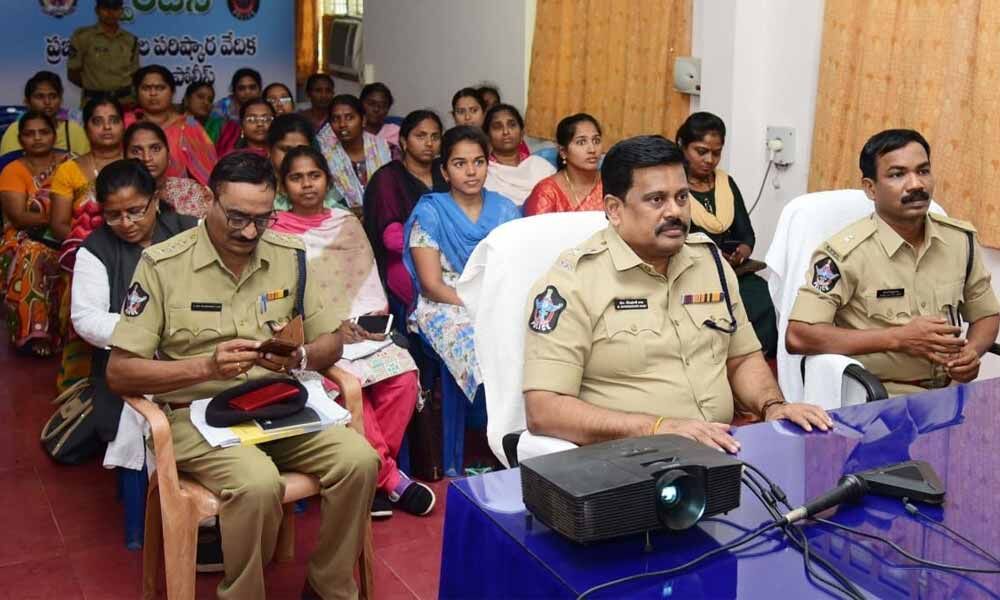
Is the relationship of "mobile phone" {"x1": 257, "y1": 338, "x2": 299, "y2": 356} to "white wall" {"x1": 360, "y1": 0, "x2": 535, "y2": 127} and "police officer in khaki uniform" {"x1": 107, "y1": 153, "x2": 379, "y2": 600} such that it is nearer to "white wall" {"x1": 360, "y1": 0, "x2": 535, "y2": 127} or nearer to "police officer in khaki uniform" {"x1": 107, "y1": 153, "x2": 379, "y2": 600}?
"police officer in khaki uniform" {"x1": 107, "y1": 153, "x2": 379, "y2": 600}

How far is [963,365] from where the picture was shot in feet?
9.34

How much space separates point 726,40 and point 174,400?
3.27 m

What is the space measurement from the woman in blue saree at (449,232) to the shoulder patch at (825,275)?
4.06 ft

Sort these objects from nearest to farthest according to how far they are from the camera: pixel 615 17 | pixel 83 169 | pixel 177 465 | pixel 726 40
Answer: pixel 177 465
pixel 83 169
pixel 726 40
pixel 615 17

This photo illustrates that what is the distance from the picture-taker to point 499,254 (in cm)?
257

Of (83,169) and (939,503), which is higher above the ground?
(83,169)

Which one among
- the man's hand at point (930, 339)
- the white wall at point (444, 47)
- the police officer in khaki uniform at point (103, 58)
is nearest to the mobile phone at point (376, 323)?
the man's hand at point (930, 339)

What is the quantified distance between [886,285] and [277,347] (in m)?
1.59

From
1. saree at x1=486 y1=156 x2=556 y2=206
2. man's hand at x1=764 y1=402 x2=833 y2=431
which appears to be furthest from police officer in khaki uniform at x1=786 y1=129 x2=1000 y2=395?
saree at x1=486 y1=156 x2=556 y2=206

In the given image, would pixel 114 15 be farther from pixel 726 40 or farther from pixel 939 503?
pixel 939 503

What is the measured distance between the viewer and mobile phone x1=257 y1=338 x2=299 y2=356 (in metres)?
2.61

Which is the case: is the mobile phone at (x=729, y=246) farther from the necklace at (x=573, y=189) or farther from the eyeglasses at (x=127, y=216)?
the eyeglasses at (x=127, y=216)

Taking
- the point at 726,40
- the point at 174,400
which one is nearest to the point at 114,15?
the point at 726,40

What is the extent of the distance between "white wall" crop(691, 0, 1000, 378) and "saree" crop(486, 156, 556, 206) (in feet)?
2.77
